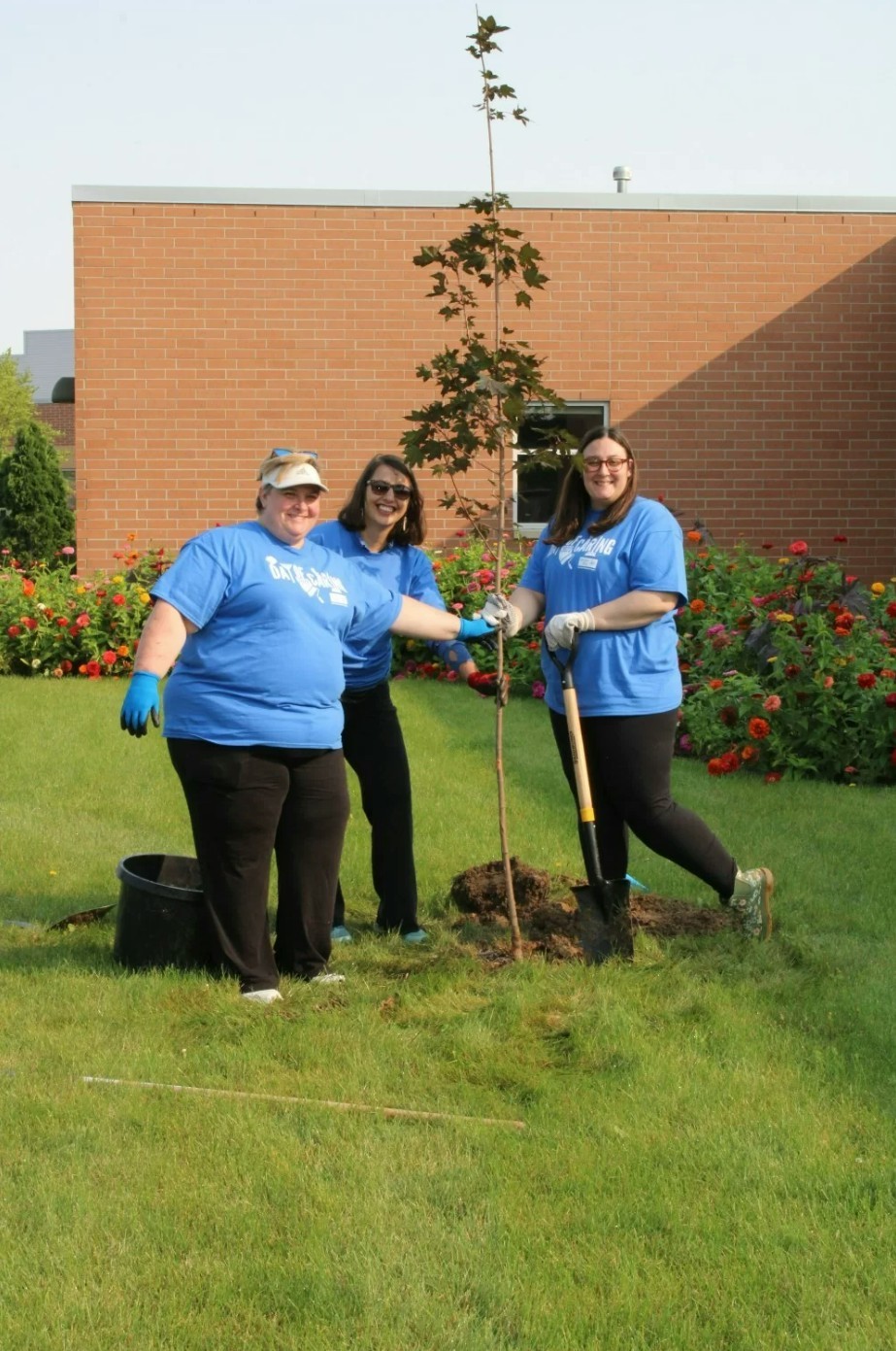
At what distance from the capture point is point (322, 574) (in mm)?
5375

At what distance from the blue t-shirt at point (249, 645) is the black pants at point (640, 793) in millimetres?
1020

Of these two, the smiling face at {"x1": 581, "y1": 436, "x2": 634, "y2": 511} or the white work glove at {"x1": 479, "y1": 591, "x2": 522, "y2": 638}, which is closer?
the smiling face at {"x1": 581, "y1": 436, "x2": 634, "y2": 511}

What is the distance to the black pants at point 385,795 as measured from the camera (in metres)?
6.11

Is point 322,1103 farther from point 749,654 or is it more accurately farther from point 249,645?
point 749,654

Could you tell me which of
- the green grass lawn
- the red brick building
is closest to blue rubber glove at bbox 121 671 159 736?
the green grass lawn

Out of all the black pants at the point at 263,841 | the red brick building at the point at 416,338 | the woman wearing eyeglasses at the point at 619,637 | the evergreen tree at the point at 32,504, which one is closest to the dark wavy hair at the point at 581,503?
the woman wearing eyeglasses at the point at 619,637

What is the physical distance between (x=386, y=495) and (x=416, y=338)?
364 inches

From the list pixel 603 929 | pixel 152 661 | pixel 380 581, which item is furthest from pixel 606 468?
pixel 152 661

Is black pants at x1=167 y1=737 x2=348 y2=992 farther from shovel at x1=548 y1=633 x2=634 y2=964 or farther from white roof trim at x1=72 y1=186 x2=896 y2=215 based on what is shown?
white roof trim at x1=72 y1=186 x2=896 y2=215

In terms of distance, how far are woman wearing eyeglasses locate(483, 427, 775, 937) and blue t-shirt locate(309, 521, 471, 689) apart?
498 mm

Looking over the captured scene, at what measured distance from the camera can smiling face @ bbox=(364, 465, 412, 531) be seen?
5.88 m

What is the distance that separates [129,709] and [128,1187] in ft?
5.36

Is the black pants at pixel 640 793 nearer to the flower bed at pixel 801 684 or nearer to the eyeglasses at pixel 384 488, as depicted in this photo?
the eyeglasses at pixel 384 488

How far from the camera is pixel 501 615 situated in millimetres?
5672
